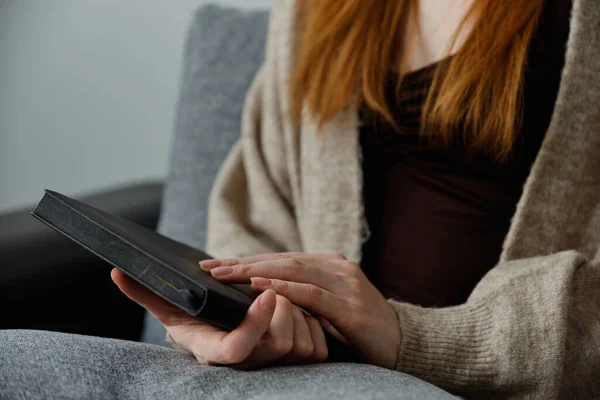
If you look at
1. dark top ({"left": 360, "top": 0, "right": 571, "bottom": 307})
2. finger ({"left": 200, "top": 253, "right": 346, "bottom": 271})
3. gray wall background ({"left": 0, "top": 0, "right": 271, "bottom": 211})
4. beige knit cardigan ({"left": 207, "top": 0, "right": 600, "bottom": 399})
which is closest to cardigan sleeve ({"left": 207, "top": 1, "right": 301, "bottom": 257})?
beige knit cardigan ({"left": 207, "top": 0, "right": 600, "bottom": 399})

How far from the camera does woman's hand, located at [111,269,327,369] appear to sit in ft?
1.81

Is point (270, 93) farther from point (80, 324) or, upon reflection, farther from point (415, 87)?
point (80, 324)

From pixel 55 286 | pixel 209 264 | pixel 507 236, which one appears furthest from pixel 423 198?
pixel 55 286

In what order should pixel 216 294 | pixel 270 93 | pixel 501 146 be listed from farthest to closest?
pixel 270 93, pixel 501 146, pixel 216 294

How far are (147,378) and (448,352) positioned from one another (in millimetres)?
250

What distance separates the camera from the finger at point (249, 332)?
55 cm

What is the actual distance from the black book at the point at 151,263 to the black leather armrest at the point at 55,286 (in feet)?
1.45

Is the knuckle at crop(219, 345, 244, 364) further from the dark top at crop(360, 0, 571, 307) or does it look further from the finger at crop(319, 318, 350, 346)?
the dark top at crop(360, 0, 571, 307)

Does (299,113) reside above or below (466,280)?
above

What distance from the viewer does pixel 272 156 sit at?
0.99 metres

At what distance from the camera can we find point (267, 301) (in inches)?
21.7

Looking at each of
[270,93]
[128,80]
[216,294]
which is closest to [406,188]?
[270,93]

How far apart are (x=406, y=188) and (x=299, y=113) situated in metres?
0.17

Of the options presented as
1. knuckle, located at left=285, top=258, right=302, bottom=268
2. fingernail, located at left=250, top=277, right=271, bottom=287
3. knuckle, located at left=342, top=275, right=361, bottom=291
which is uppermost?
knuckle, located at left=285, top=258, right=302, bottom=268
